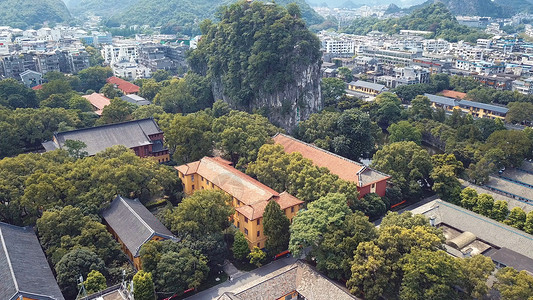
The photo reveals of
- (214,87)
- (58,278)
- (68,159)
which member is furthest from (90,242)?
(214,87)

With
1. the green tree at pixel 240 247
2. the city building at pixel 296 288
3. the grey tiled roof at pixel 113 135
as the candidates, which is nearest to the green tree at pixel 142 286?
the city building at pixel 296 288

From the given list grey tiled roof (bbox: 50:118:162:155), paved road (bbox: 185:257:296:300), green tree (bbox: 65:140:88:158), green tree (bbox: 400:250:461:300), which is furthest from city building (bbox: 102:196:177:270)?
green tree (bbox: 400:250:461:300)

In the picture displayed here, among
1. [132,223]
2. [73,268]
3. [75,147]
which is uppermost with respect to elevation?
[75,147]

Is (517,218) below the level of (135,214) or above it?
below

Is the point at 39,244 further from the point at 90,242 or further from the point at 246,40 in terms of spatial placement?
the point at 246,40

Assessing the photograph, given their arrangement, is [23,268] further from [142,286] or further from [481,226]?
[481,226]

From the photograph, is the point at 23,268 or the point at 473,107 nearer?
the point at 23,268

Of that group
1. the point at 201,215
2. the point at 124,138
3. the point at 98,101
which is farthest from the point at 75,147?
the point at 98,101
